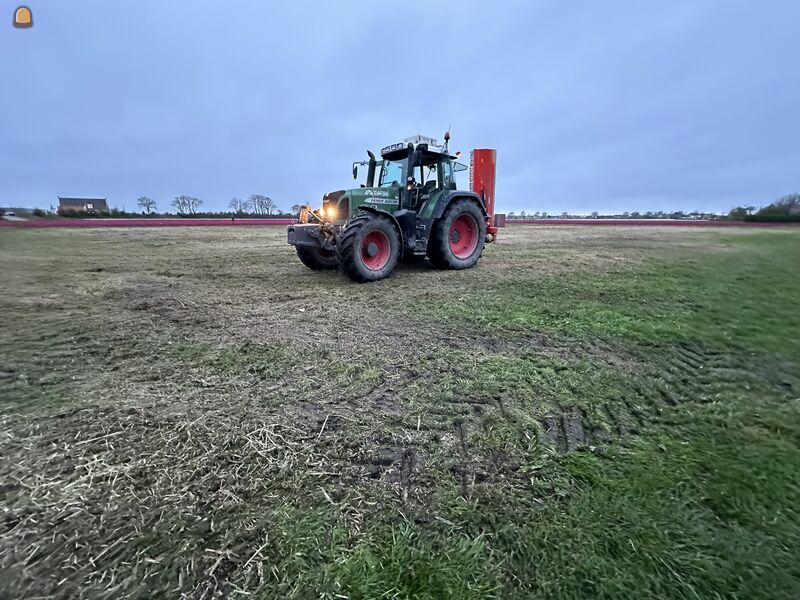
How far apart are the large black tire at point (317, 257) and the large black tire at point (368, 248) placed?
4.07ft

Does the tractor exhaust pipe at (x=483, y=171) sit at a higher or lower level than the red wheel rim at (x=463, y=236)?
higher

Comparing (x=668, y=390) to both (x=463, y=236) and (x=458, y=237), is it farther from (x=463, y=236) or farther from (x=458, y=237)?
(x=463, y=236)

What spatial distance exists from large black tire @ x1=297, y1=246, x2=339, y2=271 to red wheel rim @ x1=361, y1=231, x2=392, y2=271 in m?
1.16

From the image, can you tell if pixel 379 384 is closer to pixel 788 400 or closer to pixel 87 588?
pixel 87 588

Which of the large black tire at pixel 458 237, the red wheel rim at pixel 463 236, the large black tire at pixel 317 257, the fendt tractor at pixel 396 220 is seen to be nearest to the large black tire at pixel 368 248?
the fendt tractor at pixel 396 220

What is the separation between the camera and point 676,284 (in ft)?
20.5

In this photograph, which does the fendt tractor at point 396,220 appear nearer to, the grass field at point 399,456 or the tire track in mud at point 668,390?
the grass field at point 399,456

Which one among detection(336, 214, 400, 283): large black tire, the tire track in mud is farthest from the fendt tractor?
the tire track in mud

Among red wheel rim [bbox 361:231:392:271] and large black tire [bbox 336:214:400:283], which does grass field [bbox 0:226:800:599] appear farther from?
red wheel rim [bbox 361:231:392:271]

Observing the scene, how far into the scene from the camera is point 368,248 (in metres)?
6.66

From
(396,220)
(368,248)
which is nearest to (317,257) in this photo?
(368,248)

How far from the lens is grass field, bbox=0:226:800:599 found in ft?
4.59

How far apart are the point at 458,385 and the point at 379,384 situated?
0.58 meters

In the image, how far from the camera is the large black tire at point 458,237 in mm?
7504
